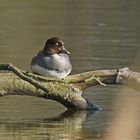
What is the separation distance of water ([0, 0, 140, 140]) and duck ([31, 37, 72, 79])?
49 centimetres

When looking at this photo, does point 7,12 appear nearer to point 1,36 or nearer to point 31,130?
point 1,36

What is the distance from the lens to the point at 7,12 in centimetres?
2528

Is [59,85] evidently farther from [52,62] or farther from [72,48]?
[72,48]

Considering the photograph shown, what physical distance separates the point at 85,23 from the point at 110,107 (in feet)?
36.3

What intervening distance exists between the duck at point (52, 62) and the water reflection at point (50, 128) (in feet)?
1.69

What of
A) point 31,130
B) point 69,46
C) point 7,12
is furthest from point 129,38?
point 31,130

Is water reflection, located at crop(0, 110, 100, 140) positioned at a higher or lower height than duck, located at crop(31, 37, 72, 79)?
lower

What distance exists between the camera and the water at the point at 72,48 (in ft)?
35.8

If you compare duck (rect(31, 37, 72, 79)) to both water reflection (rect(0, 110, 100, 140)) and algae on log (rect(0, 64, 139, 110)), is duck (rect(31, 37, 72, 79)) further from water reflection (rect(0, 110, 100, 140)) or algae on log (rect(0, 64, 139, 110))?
water reflection (rect(0, 110, 100, 140))

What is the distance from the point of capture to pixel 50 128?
10.8 metres

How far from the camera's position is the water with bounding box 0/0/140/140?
10919 mm

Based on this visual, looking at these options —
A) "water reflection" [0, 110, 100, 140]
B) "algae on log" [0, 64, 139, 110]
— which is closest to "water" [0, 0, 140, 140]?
"water reflection" [0, 110, 100, 140]

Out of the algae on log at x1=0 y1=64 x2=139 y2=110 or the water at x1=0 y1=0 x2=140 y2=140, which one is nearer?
the water at x1=0 y1=0 x2=140 y2=140

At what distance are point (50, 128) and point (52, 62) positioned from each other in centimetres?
129
